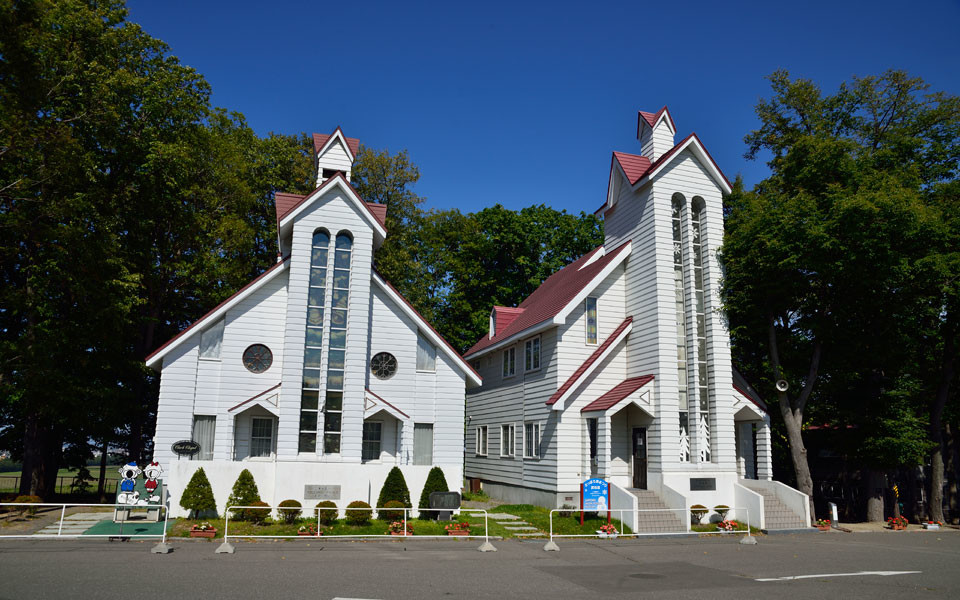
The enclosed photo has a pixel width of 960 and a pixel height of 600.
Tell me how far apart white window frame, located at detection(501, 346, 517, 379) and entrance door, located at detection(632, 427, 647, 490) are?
274 inches

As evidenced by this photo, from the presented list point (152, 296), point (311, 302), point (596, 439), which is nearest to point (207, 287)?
point (152, 296)

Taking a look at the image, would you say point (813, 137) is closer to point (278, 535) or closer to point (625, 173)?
point (625, 173)

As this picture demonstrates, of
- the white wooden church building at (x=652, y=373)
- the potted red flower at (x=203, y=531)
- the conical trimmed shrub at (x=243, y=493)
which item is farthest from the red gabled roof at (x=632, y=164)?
the potted red flower at (x=203, y=531)

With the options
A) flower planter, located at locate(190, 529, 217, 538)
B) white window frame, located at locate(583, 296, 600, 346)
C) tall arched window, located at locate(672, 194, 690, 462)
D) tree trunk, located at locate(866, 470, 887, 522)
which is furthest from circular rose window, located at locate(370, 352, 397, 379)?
tree trunk, located at locate(866, 470, 887, 522)

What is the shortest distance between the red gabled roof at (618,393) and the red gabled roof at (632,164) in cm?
793

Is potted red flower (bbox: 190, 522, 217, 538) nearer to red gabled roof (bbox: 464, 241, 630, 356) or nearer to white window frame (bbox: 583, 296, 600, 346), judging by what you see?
red gabled roof (bbox: 464, 241, 630, 356)

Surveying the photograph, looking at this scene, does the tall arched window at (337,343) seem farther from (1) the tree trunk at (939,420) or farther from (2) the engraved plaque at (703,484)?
(1) the tree trunk at (939,420)

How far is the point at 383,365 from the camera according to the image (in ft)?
81.4

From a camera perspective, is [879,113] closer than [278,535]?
No

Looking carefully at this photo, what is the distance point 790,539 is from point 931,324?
43.0 ft

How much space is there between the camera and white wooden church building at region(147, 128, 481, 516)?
21.5 metres

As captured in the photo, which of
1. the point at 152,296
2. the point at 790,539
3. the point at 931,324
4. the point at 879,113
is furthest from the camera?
the point at 152,296

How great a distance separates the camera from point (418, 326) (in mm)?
25422

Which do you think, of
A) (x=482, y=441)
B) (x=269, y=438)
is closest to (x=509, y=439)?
(x=482, y=441)
